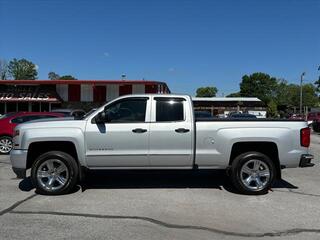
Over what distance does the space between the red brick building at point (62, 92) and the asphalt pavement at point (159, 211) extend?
1249 inches

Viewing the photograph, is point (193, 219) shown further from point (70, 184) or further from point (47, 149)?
point (47, 149)

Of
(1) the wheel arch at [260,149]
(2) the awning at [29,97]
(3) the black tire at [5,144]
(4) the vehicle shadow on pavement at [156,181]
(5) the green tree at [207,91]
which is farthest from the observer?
(5) the green tree at [207,91]

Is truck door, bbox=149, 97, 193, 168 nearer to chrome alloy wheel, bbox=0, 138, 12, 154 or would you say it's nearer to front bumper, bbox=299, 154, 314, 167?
front bumper, bbox=299, 154, 314, 167

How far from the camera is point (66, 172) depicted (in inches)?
318

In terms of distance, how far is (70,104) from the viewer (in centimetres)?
4194

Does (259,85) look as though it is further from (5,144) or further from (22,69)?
(5,144)

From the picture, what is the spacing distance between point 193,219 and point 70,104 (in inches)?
1444

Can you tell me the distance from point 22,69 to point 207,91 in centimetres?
6627

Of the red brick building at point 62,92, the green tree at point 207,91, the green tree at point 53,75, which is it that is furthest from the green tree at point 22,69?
the red brick building at point 62,92

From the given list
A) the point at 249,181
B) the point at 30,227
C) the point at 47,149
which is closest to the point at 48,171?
the point at 47,149

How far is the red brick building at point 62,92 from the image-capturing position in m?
40.6

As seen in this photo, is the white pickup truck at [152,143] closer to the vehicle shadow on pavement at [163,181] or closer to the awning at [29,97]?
the vehicle shadow on pavement at [163,181]

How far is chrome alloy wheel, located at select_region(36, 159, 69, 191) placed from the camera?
26.4ft

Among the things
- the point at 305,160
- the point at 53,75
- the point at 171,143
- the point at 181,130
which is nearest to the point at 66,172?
the point at 171,143
